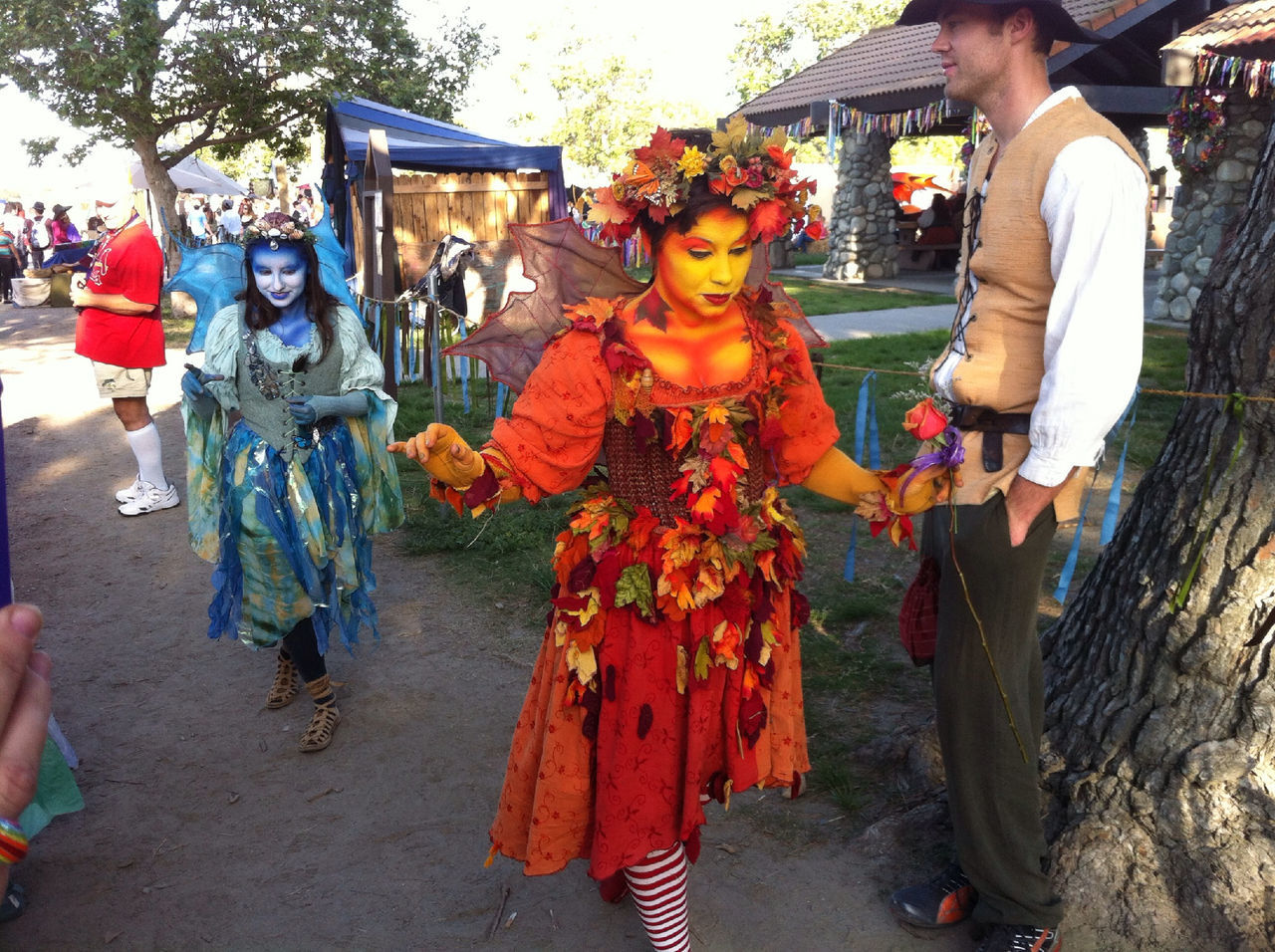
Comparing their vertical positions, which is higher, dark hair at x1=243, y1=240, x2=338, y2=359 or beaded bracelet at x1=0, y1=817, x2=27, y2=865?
dark hair at x1=243, y1=240, x2=338, y2=359

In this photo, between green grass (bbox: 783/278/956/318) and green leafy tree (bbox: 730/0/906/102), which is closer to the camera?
green grass (bbox: 783/278/956/318)

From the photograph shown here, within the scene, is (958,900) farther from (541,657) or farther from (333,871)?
(333,871)

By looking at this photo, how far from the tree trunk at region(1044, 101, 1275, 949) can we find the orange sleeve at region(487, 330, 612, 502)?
5.00ft

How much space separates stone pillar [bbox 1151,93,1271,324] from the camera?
34.3ft

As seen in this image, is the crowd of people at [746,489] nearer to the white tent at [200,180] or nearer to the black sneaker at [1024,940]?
the black sneaker at [1024,940]

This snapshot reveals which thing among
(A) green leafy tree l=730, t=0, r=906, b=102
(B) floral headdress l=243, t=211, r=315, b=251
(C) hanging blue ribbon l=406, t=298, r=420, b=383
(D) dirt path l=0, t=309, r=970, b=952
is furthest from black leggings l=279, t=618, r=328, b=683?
(A) green leafy tree l=730, t=0, r=906, b=102

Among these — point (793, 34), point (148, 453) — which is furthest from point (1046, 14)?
point (793, 34)

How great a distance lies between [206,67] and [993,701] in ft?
53.0

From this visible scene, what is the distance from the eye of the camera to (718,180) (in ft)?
7.25

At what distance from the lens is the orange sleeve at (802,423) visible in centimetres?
241

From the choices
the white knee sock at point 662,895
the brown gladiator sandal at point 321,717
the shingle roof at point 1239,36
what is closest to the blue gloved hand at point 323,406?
the brown gladiator sandal at point 321,717

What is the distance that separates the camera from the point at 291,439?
3.51 metres

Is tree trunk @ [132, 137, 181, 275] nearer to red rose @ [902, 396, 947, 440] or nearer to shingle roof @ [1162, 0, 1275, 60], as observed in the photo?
shingle roof @ [1162, 0, 1275, 60]

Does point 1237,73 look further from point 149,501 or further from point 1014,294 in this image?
point 149,501
